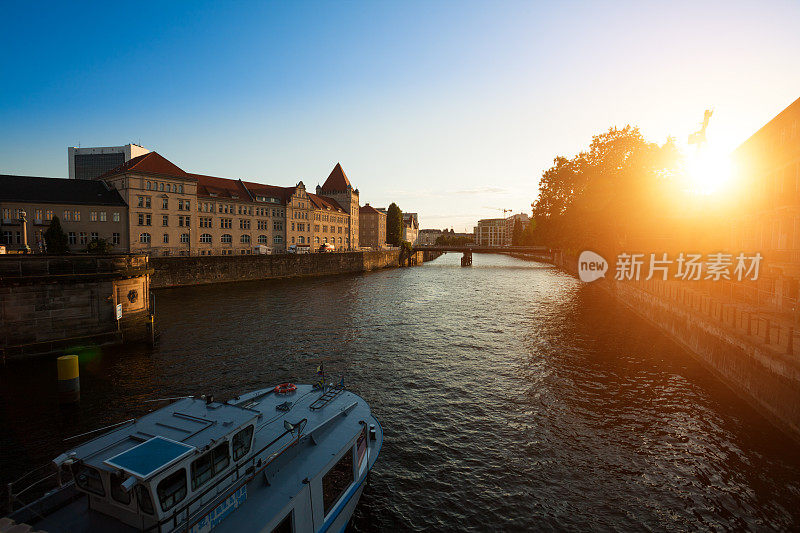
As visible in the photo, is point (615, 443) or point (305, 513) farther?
point (615, 443)

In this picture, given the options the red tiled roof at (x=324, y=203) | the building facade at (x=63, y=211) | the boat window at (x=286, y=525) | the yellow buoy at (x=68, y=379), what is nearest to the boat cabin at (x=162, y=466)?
the boat window at (x=286, y=525)

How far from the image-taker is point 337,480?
10758 millimetres

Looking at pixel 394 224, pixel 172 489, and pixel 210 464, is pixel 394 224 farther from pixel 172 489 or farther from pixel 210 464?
pixel 172 489

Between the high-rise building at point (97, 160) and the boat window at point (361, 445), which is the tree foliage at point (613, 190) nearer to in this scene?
the boat window at point (361, 445)

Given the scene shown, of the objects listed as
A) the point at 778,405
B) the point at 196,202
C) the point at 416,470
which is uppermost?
the point at 196,202

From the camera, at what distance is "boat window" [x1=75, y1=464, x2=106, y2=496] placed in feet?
24.1

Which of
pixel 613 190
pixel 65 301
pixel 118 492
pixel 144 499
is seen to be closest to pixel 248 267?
pixel 65 301

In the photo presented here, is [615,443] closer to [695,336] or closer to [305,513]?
[305,513]

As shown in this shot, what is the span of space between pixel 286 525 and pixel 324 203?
109046 mm

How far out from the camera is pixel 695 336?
26.2 metres

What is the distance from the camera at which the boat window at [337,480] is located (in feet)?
33.5

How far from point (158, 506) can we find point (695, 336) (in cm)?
3074

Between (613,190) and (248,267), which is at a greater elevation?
(613,190)

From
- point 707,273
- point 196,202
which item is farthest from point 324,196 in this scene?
point 707,273
